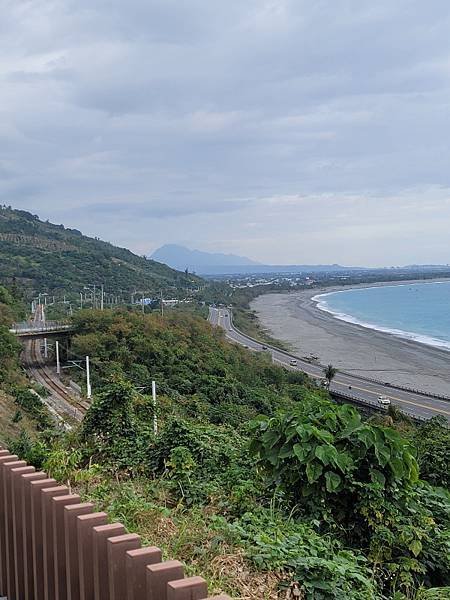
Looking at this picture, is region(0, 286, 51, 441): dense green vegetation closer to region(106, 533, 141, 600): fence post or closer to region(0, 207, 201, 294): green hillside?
region(106, 533, 141, 600): fence post

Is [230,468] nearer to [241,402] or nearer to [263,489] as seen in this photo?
[263,489]

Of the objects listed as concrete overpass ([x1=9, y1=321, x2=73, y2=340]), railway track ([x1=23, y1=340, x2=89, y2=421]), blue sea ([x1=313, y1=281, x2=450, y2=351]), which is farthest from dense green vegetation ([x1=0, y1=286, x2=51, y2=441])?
blue sea ([x1=313, y1=281, x2=450, y2=351])

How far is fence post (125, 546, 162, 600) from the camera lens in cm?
221

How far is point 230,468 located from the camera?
21.6 ft

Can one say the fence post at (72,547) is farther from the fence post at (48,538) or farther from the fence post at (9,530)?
the fence post at (9,530)

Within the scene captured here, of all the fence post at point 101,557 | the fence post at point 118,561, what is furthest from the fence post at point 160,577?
the fence post at point 101,557

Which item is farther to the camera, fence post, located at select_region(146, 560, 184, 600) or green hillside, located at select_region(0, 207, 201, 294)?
green hillside, located at select_region(0, 207, 201, 294)

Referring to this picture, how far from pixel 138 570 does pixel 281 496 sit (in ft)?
10.3

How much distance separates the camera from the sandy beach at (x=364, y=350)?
4947 centimetres

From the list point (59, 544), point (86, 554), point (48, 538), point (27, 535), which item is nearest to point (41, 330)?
point (27, 535)

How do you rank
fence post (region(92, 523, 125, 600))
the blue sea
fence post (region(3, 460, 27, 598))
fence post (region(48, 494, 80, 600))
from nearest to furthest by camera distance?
fence post (region(92, 523, 125, 600)), fence post (region(48, 494, 80, 600)), fence post (region(3, 460, 27, 598)), the blue sea

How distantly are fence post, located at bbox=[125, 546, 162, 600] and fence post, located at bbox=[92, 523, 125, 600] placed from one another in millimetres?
223

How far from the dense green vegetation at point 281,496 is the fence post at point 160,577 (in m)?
0.86

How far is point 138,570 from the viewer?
7.28 ft
